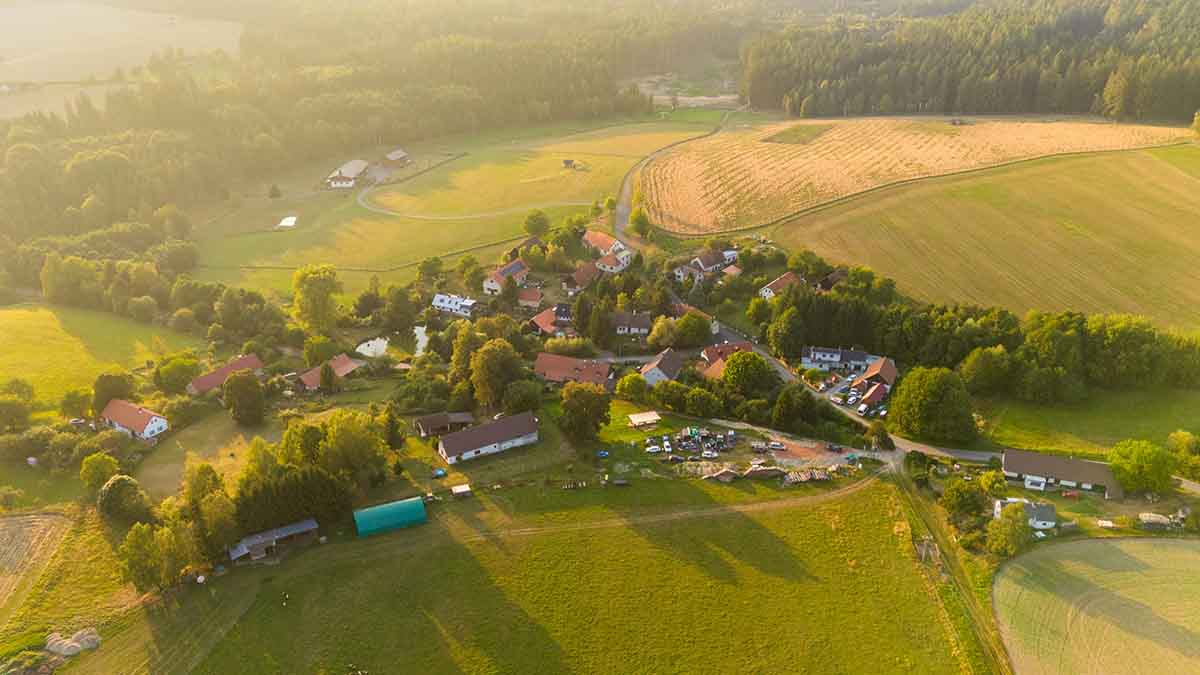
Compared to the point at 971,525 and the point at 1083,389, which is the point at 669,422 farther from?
the point at 1083,389

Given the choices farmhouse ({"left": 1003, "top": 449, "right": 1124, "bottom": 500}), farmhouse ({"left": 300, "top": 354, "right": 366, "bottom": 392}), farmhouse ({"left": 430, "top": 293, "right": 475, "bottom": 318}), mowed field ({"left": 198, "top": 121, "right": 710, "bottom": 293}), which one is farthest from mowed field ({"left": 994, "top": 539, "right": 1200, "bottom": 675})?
mowed field ({"left": 198, "top": 121, "right": 710, "bottom": 293})

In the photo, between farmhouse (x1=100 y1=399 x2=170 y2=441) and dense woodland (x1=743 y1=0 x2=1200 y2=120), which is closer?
farmhouse (x1=100 y1=399 x2=170 y2=441)

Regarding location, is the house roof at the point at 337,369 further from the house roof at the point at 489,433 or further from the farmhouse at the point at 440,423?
the house roof at the point at 489,433

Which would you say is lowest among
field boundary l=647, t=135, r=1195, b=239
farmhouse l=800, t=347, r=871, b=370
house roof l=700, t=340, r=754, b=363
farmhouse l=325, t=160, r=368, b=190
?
farmhouse l=800, t=347, r=871, b=370

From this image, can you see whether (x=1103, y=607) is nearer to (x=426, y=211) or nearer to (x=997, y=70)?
(x=426, y=211)

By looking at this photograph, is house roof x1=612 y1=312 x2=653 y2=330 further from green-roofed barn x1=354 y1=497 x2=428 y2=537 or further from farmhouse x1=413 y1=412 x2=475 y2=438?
green-roofed barn x1=354 y1=497 x2=428 y2=537

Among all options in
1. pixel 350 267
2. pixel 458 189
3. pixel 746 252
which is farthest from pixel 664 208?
pixel 350 267

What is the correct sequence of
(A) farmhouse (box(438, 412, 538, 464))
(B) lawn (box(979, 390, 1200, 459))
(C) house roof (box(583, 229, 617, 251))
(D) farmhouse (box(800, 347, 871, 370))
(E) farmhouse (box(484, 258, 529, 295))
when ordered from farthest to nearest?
(C) house roof (box(583, 229, 617, 251))
(E) farmhouse (box(484, 258, 529, 295))
(D) farmhouse (box(800, 347, 871, 370))
(B) lawn (box(979, 390, 1200, 459))
(A) farmhouse (box(438, 412, 538, 464))
